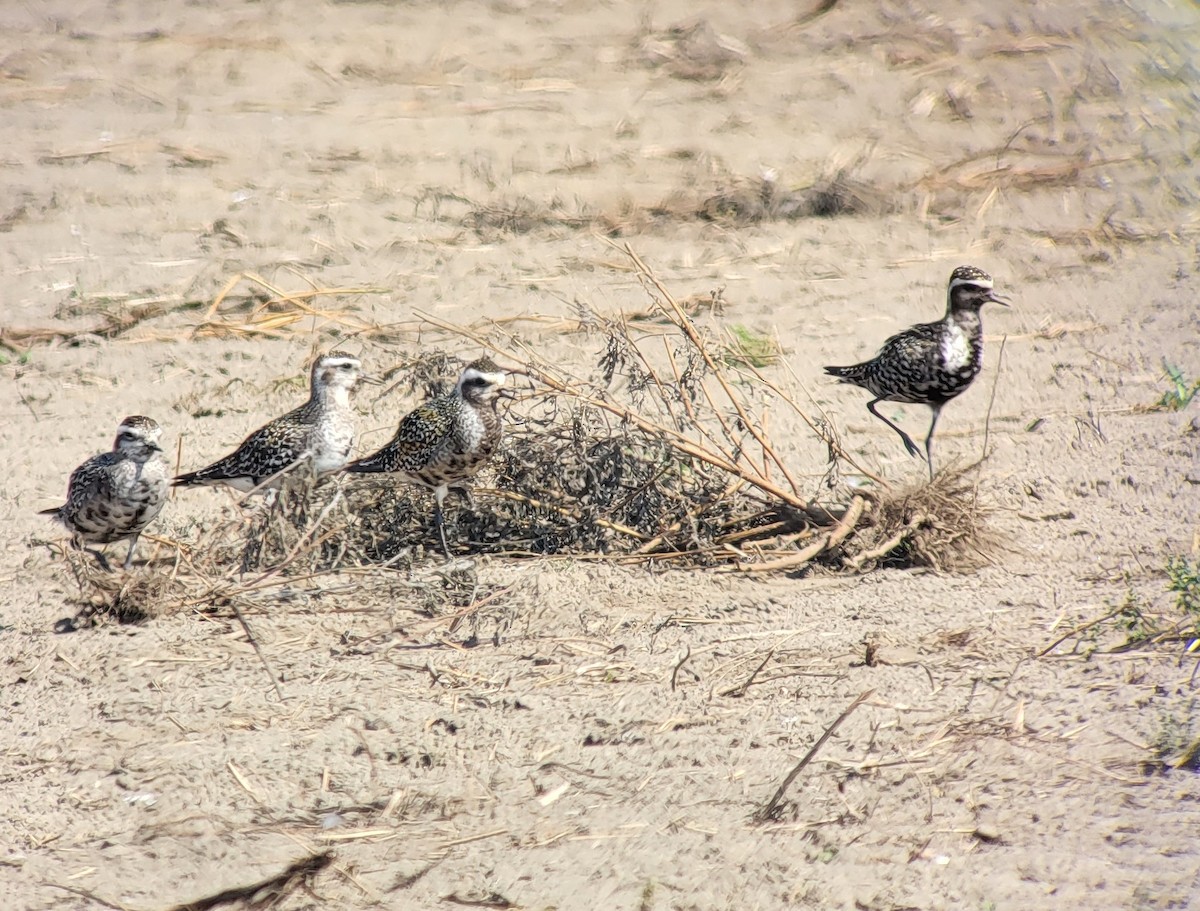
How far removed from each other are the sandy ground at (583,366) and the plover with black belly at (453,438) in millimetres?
585

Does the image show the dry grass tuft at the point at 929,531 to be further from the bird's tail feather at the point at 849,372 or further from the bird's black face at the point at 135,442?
the bird's black face at the point at 135,442

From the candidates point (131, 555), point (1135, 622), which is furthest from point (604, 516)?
point (1135, 622)

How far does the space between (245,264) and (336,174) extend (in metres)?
1.56

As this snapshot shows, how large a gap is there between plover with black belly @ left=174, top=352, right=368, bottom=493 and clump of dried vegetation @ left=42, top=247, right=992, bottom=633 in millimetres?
212

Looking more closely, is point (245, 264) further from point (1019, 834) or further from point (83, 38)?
point (1019, 834)

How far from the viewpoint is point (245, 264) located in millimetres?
10742

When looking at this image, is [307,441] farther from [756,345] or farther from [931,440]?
[931,440]

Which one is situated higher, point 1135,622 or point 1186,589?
point 1186,589

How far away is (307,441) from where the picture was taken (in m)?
7.86

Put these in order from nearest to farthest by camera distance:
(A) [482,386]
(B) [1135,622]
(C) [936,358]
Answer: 1. (B) [1135,622]
2. (A) [482,386]
3. (C) [936,358]

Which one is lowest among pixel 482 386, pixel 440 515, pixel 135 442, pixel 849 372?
pixel 440 515

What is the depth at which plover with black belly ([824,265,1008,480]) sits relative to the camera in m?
8.06

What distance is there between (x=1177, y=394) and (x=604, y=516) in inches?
149

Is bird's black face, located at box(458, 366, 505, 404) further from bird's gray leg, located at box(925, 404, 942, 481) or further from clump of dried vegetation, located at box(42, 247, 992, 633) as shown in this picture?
bird's gray leg, located at box(925, 404, 942, 481)
